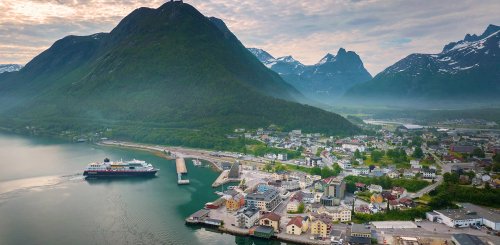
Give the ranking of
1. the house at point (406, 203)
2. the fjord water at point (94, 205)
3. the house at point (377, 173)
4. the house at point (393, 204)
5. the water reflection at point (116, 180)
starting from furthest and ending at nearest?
1. the water reflection at point (116, 180)
2. the house at point (377, 173)
3. the house at point (406, 203)
4. the house at point (393, 204)
5. the fjord water at point (94, 205)

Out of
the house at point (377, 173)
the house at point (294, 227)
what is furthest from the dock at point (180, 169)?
the house at point (377, 173)

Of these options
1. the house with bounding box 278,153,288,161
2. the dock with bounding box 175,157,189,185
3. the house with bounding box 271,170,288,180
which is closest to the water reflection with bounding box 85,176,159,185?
the dock with bounding box 175,157,189,185

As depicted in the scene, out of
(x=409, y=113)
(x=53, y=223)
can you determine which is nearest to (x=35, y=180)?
(x=53, y=223)

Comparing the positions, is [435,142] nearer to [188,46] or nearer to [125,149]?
[125,149]

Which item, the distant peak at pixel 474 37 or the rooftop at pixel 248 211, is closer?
the rooftop at pixel 248 211

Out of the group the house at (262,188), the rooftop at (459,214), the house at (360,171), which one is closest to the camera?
the rooftop at (459,214)

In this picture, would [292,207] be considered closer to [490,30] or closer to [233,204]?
[233,204]

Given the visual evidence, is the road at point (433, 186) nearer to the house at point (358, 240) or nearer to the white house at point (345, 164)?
the white house at point (345, 164)

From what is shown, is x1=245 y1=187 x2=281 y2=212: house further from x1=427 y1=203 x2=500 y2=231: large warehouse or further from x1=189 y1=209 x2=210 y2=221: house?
x1=427 y1=203 x2=500 y2=231: large warehouse
